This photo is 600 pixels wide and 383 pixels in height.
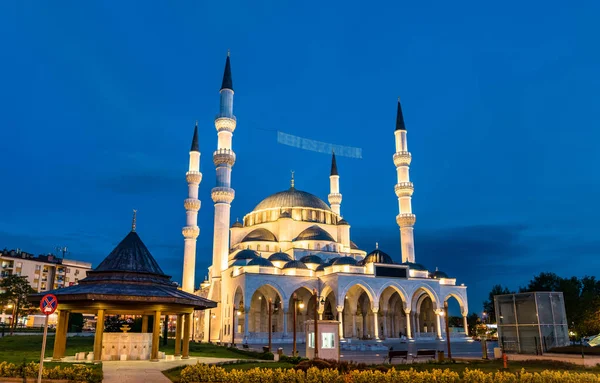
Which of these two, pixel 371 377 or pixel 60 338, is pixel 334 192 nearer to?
pixel 60 338

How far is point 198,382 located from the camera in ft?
39.4

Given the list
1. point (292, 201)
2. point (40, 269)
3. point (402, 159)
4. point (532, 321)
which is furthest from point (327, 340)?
point (40, 269)

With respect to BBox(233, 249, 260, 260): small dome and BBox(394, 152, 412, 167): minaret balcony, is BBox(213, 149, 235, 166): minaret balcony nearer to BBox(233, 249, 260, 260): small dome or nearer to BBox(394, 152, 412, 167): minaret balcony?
BBox(233, 249, 260, 260): small dome

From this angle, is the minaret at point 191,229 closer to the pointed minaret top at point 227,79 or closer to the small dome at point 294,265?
the pointed minaret top at point 227,79

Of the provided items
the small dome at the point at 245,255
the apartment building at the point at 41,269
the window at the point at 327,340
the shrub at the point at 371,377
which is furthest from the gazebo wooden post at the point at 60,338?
the apartment building at the point at 41,269

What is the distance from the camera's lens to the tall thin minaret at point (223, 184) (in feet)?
151

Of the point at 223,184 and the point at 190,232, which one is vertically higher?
the point at 223,184

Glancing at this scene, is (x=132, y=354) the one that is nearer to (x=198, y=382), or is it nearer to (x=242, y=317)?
(x=198, y=382)

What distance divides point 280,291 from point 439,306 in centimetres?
1566

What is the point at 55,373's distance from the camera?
12055mm

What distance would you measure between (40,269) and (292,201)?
153 feet

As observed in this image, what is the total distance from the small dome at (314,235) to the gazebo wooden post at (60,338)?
1347 inches

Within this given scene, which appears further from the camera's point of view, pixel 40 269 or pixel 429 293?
pixel 40 269

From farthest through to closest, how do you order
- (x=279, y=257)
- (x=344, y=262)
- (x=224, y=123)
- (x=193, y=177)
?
(x=193, y=177), (x=224, y=123), (x=279, y=257), (x=344, y=262)
